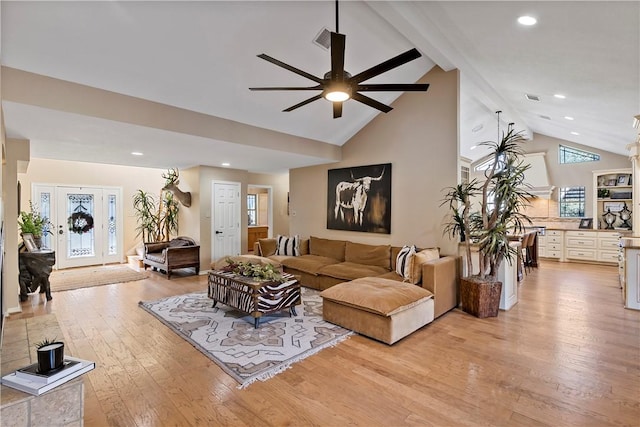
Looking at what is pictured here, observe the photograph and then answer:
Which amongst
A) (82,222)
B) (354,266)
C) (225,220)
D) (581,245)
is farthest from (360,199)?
(82,222)

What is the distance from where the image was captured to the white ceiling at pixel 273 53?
8.68ft

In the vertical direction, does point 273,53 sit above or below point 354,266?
above

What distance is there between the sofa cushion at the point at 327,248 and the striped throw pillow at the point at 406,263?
151 cm

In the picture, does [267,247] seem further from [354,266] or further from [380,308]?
[380,308]

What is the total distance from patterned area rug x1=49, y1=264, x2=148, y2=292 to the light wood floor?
1.94 meters

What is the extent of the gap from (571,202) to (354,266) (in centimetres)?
696

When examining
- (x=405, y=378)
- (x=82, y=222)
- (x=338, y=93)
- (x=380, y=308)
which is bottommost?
(x=405, y=378)

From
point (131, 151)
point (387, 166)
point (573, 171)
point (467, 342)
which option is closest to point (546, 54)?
point (387, 166)

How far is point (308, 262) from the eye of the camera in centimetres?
575

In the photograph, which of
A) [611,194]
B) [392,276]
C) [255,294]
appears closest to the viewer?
[255,294]

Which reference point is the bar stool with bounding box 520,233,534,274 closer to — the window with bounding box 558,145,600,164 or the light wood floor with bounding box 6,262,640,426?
the light wood floor with bounding box 6,262,640,426

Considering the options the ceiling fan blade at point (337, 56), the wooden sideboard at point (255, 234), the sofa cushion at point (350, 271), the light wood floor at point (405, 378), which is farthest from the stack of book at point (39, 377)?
the wooden sideboard at point (255, 234)

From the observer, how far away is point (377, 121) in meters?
5.75

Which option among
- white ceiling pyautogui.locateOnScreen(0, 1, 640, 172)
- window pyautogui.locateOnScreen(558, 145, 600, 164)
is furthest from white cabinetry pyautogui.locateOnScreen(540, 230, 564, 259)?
white ceiling pyautogui.locateOnScreen(0, 1, 640, 172)
